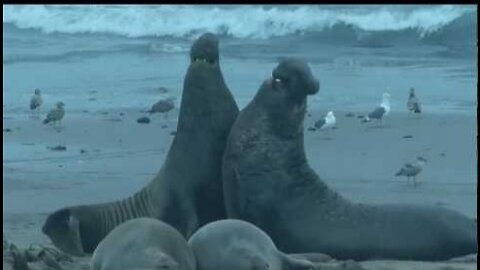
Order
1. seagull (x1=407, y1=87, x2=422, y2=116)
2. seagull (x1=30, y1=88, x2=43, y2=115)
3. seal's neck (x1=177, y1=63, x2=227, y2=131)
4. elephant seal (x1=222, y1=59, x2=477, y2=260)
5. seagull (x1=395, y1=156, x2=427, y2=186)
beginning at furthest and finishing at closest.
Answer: seagull (x1=30, y1=88, x2=43, y2=115) < seagull (x1=407, y1=87, x2=422, y2=116) < seagull (x1=395, y1=156, x2=427, y2=186) < seal's neck (x1=177, y1=63, x2=227, y2=131) < elephant seal (x1=222, y1=59, x2=477, y2=260)

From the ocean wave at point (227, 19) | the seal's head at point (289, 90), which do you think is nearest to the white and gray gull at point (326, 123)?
the ocean wave at point (227, 19)

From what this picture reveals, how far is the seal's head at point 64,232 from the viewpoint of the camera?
852 cm

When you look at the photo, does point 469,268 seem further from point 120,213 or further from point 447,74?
point 447,74

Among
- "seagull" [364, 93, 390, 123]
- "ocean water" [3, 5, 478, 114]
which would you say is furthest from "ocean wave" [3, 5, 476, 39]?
"seagull" [364, 93, 390, 123]

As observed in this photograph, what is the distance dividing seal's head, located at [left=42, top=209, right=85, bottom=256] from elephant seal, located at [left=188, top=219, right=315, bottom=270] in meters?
1.29

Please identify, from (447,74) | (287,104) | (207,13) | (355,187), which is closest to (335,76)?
(447,74)

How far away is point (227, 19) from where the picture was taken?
Answer: 14977 mm

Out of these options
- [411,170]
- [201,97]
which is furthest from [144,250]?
[411,170]

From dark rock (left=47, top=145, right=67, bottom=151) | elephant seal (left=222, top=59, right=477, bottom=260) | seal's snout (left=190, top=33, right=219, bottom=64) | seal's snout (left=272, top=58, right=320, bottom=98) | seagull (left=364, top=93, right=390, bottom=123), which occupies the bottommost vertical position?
dark rock (left=47, top=145, right=67, bottom=151)

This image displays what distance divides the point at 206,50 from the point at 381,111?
4.00 meters

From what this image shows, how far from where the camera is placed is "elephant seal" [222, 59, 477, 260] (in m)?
8.41

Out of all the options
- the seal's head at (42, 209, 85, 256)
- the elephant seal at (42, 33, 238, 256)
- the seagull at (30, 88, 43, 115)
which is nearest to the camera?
the seal's head at (42, 209, 85, 256)

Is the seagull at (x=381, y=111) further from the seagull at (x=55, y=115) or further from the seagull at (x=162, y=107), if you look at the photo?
the seagull at (x=55, y=115)

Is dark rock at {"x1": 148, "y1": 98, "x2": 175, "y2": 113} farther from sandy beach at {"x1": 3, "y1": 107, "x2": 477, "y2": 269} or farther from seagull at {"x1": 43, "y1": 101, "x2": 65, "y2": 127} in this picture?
seagull at {"x1": 43, "y1": 101, "x2": 65, "y2": 127}
